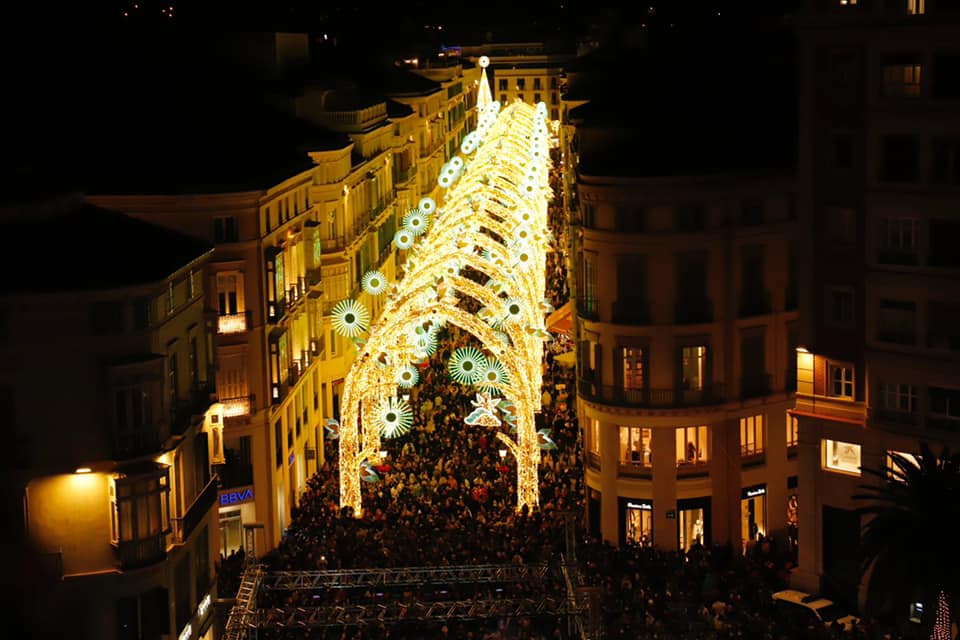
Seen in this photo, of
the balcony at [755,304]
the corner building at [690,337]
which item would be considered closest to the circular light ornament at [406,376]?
the corner building at [690,337]

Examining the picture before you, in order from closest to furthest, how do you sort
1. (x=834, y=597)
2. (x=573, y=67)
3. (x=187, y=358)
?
(x=187, y=358) < (x=834, y=597) < (x=573, y=67)

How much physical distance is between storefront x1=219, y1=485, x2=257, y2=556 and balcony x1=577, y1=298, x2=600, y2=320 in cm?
1275

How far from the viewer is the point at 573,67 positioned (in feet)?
295

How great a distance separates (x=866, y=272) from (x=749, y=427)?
11932 millimetres

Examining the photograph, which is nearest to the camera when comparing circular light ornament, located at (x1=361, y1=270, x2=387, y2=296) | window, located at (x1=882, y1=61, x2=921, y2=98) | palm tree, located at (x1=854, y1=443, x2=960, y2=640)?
palm tree, located at (x1=854, y1=443, x2=960, y2=640)

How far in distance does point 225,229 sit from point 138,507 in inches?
767

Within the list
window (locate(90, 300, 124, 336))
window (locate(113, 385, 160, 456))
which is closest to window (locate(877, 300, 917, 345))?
window (locate(113, 385, 160, 456))

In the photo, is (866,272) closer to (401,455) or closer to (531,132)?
(401,455)

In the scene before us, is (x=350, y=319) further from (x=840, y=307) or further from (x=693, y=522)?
(x=840, y=307)

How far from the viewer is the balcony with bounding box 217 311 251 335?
55000 mm

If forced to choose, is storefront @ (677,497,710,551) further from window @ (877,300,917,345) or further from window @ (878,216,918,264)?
window @ (878,216,918,264)

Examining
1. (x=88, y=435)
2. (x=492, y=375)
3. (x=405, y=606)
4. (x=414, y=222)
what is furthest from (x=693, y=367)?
(x=88, y=435)

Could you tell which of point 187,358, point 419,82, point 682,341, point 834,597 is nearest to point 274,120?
point 682,341

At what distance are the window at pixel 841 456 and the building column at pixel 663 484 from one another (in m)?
8.38
